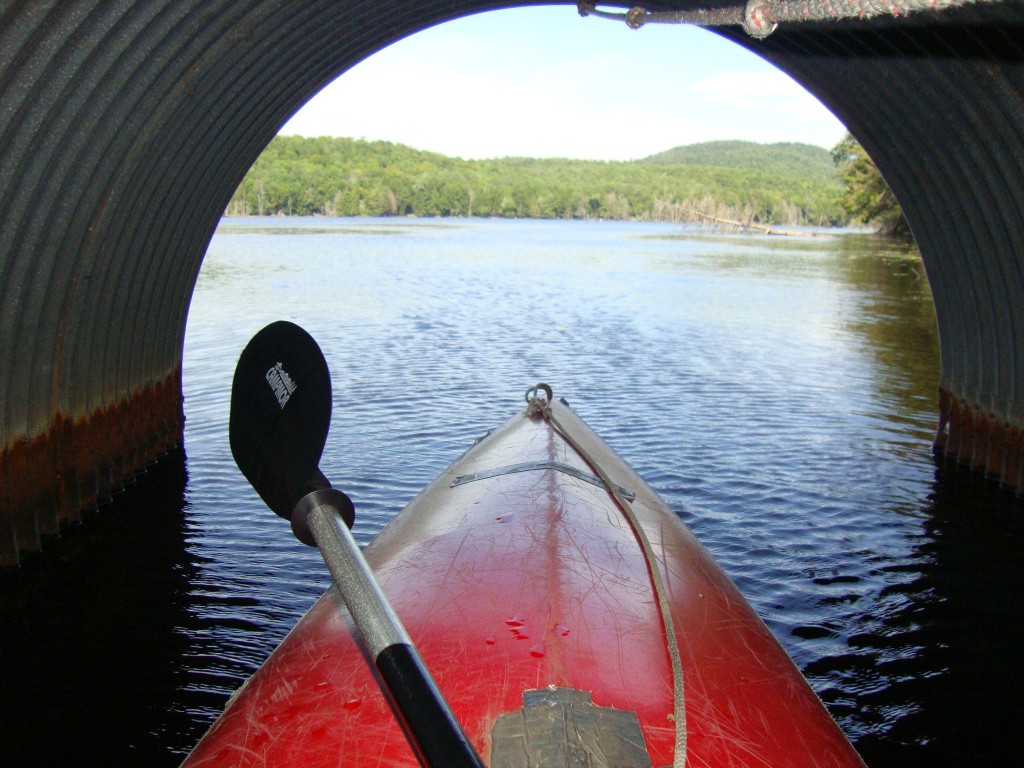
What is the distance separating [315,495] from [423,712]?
0.66 metres

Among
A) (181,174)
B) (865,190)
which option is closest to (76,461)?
(181,174)

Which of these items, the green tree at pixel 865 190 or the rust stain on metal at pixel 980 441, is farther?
the green tree at pixel 865 190

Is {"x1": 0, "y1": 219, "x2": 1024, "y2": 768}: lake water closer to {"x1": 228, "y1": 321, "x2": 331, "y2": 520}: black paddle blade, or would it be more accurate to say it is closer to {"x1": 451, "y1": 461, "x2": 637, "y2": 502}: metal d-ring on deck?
{"x1": 451, "y1": 461, "x2": 637, "y2": 502}: metal d-ring on deck

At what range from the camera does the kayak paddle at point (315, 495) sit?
1461mm

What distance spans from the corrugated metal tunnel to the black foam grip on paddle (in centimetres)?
476

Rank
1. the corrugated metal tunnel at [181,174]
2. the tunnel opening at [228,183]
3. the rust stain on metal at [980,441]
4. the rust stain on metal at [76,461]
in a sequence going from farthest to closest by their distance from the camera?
1. the rust stain on metal at [980,441]
2. the rust stain on metal at [76,461]
3. the corrugated metal tunnel at [181,174]
4. the tunnel opening at [228,183]

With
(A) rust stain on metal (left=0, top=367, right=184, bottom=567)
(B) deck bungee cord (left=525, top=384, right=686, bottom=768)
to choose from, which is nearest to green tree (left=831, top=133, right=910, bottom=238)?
(A) rust stain on metal (left=0, top=367, right=184, bottom=567)

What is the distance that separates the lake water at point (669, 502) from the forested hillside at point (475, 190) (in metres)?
93.3

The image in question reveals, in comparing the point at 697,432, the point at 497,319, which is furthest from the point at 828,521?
the point at 497,319

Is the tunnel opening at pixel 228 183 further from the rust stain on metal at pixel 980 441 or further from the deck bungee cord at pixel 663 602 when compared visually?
the deck bungee cord at pixel 663 602

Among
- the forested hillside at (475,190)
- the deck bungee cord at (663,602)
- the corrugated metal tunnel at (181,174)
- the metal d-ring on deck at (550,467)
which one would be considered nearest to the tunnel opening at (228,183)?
the corrugated metal tunnel at (181,174)

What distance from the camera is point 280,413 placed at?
2.21m

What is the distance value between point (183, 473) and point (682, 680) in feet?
24.9

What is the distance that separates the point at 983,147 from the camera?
733 cm
